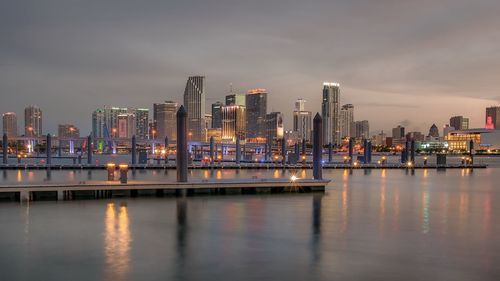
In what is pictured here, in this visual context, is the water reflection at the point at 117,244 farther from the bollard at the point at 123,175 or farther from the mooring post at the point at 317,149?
the mooring post at the point at 317,149

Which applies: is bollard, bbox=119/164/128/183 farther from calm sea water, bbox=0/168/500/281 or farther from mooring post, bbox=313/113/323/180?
mooring post, bbox=313/113/323/180

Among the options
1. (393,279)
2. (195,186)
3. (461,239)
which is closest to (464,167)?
(195,186)

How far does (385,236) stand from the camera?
22688mm

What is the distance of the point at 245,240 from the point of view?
21.4m

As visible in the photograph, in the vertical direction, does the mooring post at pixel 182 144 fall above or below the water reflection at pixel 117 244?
above

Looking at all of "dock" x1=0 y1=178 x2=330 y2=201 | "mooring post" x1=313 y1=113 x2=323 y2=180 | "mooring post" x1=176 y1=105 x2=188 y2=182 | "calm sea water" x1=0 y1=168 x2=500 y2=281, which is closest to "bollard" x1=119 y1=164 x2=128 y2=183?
"dock" x1=0 y1=178 x2=330 y2=201

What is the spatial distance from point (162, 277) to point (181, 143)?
75.9ft

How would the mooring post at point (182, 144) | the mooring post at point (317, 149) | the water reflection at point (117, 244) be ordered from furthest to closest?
the mooring post at point (317, 149) < the mooring post at point (182, 144) < the water reflection at point (117, 244)

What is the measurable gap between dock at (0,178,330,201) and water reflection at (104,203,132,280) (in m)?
6.07

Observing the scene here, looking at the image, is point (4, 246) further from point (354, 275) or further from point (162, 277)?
point (354, 275)

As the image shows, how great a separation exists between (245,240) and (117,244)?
5.15 m

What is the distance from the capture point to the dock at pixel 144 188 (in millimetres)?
34062

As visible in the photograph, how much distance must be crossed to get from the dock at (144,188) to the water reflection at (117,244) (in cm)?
607

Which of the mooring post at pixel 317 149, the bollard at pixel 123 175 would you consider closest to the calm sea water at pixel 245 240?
the bollard at pixel 123 175
